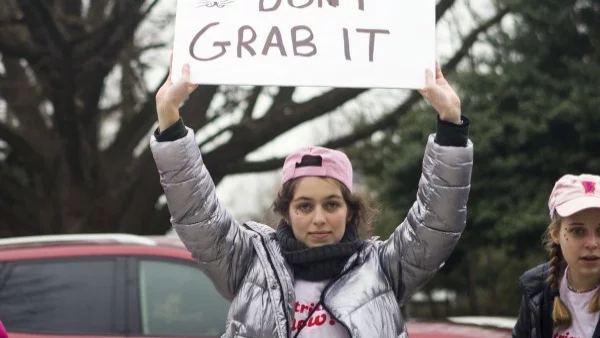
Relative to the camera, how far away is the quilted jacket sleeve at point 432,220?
295cm

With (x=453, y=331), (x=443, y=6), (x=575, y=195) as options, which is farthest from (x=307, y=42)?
(x=443, y=6)

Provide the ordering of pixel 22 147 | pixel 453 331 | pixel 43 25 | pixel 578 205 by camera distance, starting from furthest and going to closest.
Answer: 1. pixel 22 147
2. pixel 43 25
3. pixel 453 331
4. pixel 578 205

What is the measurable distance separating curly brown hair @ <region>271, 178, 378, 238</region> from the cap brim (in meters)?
0.60

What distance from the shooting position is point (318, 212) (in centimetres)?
308

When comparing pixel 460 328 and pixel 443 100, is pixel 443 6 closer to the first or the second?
pixel 460 328

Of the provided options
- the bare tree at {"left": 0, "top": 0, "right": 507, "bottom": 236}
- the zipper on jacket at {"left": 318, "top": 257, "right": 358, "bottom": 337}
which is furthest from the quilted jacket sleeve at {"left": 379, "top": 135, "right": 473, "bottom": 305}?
the bare tree at {"left": 0, "top": 0, "right": 507, "bottom": 236}

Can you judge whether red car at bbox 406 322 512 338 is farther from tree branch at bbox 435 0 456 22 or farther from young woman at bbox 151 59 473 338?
tree branch at bbox 435 0 456 22

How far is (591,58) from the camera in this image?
11609mm

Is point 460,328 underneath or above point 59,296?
underneath

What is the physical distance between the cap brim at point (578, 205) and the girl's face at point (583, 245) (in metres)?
0.04

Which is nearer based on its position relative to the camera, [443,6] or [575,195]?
[575,195]

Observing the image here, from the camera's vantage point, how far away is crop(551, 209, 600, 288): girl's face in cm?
310

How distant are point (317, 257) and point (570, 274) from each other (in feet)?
2.72

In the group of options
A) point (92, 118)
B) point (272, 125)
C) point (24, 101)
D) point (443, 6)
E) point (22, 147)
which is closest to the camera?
point (443, 6)
